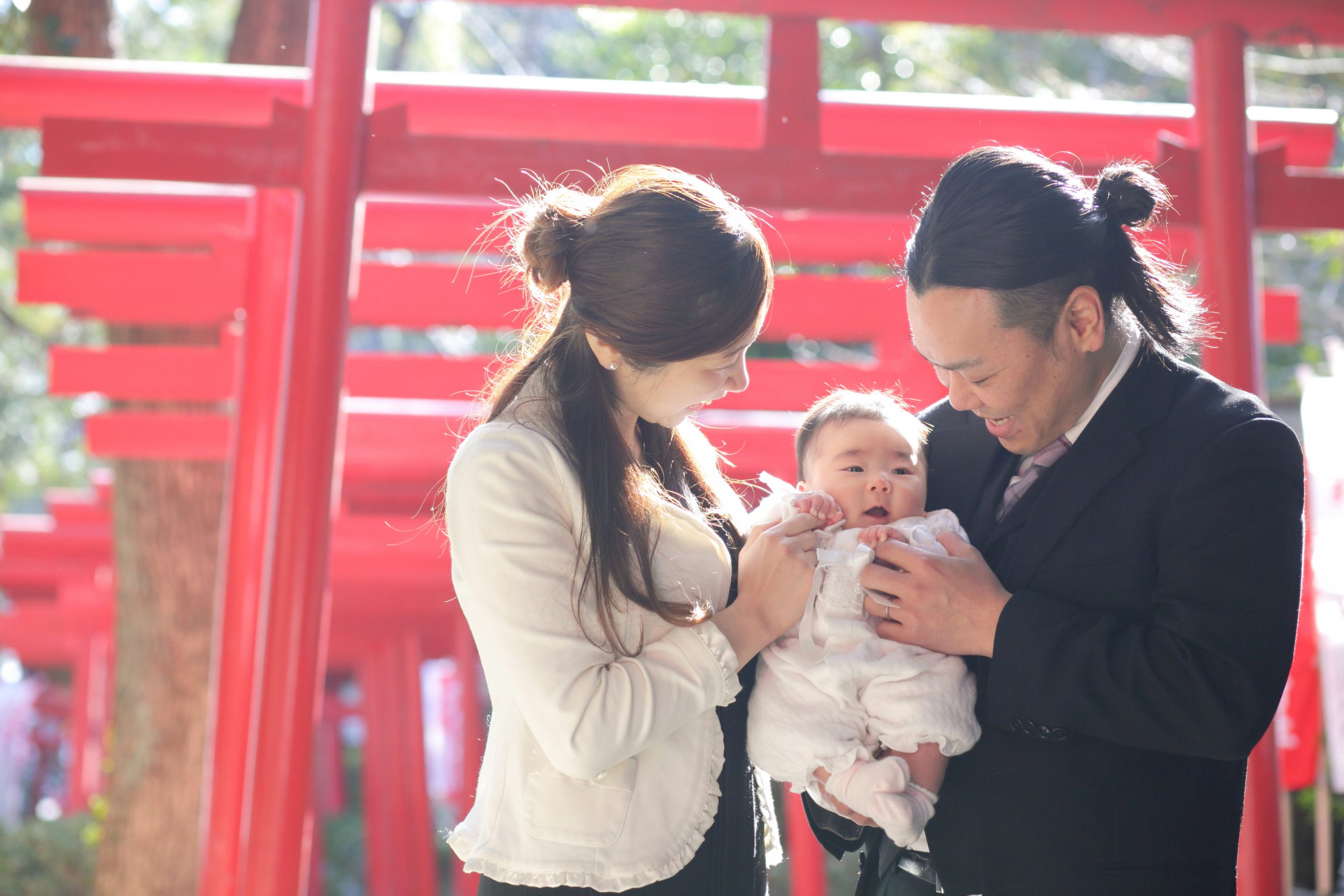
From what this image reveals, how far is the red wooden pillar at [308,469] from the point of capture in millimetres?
2885

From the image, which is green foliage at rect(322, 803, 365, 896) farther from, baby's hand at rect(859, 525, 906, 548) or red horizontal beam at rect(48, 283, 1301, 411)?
baby's hand at rect(859, 525, 906, 548)

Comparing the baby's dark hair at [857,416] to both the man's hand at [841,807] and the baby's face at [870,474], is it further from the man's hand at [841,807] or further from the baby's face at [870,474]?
the man's hand at [841,807]

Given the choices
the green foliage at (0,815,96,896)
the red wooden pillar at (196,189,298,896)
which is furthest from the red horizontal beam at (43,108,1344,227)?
the green foliage at (0,815,96,896)

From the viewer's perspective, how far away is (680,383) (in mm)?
1891

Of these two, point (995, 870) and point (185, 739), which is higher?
point (995, 870)

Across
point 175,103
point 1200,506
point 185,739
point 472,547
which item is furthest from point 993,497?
point 185,739

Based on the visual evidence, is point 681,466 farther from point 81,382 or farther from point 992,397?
point 81,382

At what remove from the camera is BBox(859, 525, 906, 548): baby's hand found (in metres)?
1.93

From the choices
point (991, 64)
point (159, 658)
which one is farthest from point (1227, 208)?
point (991, 64)

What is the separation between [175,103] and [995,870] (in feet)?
11.1

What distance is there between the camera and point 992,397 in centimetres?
190

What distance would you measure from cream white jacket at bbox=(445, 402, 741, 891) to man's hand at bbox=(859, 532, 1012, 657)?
28 centimetres

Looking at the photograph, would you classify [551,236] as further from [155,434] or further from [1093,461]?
[155,434]

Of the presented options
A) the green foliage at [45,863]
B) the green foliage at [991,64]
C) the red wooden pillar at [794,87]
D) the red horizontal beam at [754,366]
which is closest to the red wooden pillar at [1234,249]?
the red wooden pillar at [794,87]
